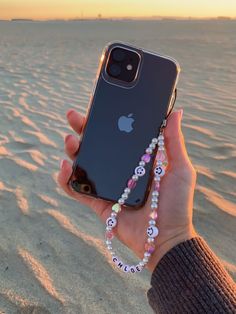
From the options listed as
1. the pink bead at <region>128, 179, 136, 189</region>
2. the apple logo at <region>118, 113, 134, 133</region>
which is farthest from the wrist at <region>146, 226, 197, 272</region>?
the apple logo at <region>118, 113, 134, 133</region>

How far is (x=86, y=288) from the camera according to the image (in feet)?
6.86

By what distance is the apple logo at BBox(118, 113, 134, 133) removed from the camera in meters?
1.76

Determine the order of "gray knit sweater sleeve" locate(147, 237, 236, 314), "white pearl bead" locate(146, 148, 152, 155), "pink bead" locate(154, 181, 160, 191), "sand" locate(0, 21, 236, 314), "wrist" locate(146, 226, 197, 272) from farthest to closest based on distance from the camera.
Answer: "sand" locate(0, 21, 236, 314), "white pearl bead" locate(146, 148, 152, 155), "pink bead" locate(154, 181, 160, 191), "wrist" locate(146, 226, 197, 272), "gray knit sweater sleeve" locate(147, 237, 236, 314)

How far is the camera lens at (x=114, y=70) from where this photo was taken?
5.90 feet

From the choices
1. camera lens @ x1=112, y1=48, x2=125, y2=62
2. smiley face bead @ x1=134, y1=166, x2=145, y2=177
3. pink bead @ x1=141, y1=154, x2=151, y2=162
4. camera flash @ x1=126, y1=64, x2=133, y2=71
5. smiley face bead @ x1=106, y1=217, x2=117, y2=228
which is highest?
camera lens @ x1=112, y1=48, x2=125, y2=62

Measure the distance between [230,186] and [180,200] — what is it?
1.53m

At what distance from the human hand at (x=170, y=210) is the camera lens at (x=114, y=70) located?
28cm

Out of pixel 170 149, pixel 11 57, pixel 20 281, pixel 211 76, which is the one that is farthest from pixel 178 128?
pixel 11 57

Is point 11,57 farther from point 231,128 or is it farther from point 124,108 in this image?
point 124,108

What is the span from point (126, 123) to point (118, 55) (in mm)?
257

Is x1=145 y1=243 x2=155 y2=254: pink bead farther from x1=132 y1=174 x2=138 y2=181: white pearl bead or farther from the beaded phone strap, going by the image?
x1=132 y1=174 x2=138 y2=181: white pearl bead

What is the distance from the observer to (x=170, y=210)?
1.59 m

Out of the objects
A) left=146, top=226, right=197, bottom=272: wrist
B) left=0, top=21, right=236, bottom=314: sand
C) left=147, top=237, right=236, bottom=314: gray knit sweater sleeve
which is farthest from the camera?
left=0, top=21, right=236, bottom=314: sand

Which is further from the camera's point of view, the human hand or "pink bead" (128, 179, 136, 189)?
"pink bead" (128, 179, 136, 189)
